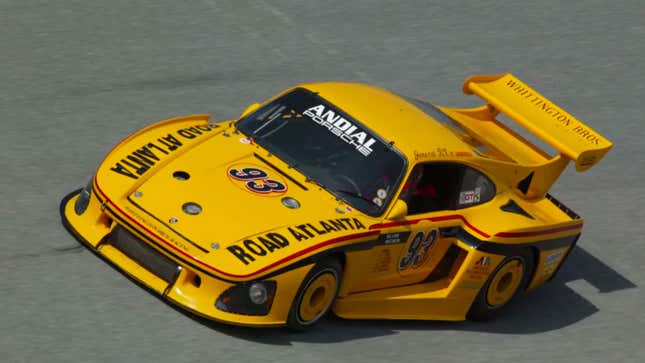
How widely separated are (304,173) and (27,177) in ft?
9.02

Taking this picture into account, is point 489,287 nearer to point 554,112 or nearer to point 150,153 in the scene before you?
point 554,112

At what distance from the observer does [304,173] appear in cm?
933

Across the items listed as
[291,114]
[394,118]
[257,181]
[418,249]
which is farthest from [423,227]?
[291,114]

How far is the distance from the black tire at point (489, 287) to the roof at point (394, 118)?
3.01 feet

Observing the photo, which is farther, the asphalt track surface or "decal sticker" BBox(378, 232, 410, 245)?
"decal sticker" BBox(378, 232, 410, 245)

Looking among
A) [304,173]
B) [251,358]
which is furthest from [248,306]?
[304,173]

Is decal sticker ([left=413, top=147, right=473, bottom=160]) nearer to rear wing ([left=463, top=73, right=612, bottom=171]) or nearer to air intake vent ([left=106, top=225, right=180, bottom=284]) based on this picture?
rear wing ([left=463, top=73, right=612, bottom=171])

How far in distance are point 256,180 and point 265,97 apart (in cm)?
410

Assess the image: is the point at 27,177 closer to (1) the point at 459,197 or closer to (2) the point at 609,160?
(1) the point at 459,197

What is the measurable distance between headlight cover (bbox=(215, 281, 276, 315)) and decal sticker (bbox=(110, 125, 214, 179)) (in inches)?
49.7

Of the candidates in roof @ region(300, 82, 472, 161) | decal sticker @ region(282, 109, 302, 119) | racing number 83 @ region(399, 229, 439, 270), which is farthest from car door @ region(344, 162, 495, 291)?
decal sticker @ region(282, 109, 302, 119)

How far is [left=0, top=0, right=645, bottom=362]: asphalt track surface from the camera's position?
28.3ft

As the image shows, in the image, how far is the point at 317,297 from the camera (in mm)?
8719

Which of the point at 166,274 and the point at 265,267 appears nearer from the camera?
the point at 265,267
